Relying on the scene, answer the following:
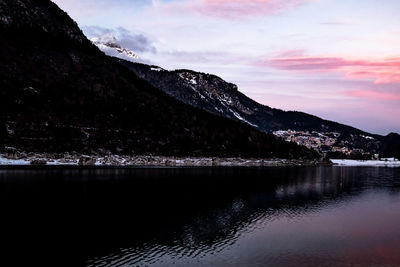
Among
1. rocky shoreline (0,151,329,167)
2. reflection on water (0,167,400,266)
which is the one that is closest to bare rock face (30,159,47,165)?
rocky shoreline (0,151,329,167)

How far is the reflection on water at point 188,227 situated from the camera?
3538cm

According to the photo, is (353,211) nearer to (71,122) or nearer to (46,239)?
(46,239)

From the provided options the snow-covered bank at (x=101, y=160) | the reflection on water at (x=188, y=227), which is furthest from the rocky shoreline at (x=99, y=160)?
the reflection on water at (x=188, y=227)

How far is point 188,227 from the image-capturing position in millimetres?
48031

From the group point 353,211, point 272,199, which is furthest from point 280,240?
point 272,199

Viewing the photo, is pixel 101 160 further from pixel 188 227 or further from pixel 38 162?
pixel 188 227

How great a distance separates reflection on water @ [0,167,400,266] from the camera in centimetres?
3538

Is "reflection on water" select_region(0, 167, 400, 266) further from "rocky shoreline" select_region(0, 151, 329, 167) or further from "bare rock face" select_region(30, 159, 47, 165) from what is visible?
"bare rock face" select_region(30, 159, 47, 165)

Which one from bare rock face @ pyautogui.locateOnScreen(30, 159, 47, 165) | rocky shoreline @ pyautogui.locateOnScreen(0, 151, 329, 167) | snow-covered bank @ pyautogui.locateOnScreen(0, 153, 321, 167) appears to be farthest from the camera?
bare rock face @ pyautogui.locateOnScreen(30, 159, 47, 165)

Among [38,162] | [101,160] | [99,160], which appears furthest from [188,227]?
[101,160]

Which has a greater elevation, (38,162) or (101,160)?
(101,160)

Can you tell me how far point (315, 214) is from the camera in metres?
62.5

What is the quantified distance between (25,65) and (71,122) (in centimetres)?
4260

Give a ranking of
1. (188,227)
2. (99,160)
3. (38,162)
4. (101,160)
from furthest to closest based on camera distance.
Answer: (101,160) → (99,160) → (38,162) → (188,227)
